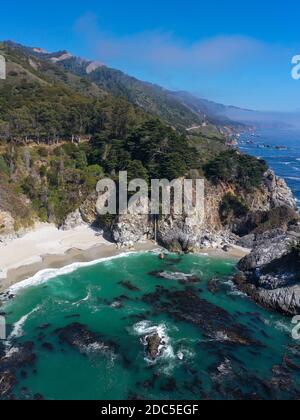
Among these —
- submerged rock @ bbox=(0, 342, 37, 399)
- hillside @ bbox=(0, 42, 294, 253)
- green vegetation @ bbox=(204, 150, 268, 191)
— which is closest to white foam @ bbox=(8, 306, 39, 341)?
submerged rock @ bbox=(0, 342, 37, 399)

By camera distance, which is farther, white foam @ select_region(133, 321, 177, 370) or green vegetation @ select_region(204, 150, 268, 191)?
green vegetation @ select_region(204, 150, 268, 191)

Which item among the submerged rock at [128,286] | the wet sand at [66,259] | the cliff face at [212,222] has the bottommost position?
the submerged rock at [128,286]

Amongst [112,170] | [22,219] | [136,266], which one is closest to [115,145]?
[112,170]

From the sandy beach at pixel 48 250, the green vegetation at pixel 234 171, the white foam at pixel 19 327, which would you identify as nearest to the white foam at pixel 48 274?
the sandy beach at pixel 48 250

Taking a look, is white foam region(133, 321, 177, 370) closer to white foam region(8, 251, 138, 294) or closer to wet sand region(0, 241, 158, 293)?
white foam region(8, 251, 138, 294)

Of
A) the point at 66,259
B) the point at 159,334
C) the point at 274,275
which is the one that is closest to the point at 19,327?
the point at 159,334

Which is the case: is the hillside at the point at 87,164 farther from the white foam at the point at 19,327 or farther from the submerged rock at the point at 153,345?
the submerged rock at the point at 153,345

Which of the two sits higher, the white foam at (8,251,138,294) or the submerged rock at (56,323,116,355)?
the white foam at (8,251,138,294)

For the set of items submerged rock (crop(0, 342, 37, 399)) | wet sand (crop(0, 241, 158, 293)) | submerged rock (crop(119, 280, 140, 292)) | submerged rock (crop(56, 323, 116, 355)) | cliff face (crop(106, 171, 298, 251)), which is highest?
cliff face (crop(106, 171, 298, 251))
